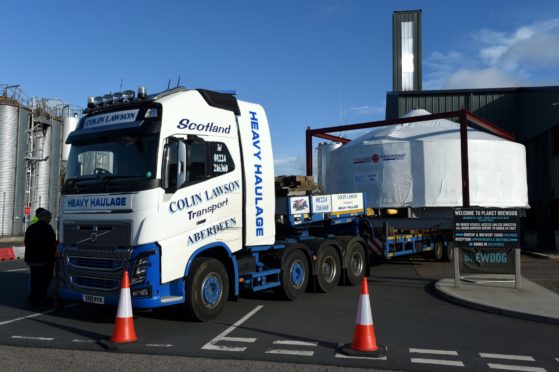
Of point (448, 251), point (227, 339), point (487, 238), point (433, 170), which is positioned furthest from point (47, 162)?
point (227, 339)

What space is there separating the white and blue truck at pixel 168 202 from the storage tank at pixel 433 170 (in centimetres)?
929

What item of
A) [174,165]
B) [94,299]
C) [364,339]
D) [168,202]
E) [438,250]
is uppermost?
[174,165]

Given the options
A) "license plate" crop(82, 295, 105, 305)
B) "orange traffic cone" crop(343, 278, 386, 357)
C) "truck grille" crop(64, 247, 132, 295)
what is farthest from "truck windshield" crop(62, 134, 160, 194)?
"orange traffic cone" crop(343, 278, 386, 357)

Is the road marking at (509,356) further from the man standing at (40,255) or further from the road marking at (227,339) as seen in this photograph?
the man standing at (40,255)

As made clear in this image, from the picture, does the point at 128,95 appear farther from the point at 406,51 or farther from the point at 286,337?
the point at 406,51

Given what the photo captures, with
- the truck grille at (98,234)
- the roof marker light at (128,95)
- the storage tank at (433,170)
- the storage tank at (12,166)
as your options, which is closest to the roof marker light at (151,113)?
the roof marker light at (128,95)

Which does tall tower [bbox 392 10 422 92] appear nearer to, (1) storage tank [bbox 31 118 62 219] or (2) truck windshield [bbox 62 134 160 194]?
(1) storage tank [bbox 31 118 62 219]

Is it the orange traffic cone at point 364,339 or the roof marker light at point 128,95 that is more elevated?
the roof marker light at point 128,95

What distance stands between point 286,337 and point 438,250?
37.5ft

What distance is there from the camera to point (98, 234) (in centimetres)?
695

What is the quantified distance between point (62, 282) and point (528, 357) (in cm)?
644

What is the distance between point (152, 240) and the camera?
21.6 ft

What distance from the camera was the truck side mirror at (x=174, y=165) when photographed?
267 inches

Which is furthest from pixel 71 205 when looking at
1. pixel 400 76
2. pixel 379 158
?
pixel 400 76
